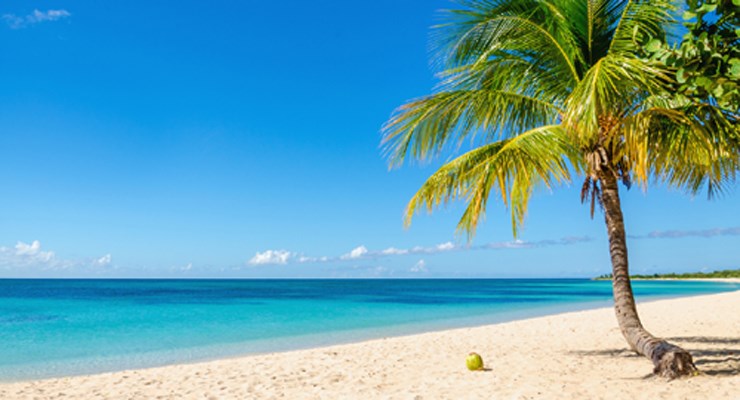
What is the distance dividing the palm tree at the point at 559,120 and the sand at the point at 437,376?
66 cm

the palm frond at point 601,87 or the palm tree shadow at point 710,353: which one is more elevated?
the palm frond at point 601,87

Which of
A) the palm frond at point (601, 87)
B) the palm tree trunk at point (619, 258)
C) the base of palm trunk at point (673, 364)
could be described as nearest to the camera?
the palm frond at point (601, 87)

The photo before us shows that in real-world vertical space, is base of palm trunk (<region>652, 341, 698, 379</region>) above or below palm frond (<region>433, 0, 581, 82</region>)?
below

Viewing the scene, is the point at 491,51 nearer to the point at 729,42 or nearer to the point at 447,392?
the point at 729,42

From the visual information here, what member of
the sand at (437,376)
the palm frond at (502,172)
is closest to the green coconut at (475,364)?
the sand at (437,376)

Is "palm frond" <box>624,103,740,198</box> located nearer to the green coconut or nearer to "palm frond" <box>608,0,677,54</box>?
"palm frond" <box>608,0,677,54</box>

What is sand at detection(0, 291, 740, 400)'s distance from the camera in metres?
5.62

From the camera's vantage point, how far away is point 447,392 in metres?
5.84

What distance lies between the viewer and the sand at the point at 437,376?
5617 millimetres

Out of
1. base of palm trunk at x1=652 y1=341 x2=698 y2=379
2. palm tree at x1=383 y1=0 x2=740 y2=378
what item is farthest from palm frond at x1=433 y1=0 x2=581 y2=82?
base of palm trunk at x1=652 y1=341 x2=698 y2=379

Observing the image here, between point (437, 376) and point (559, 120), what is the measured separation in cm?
397

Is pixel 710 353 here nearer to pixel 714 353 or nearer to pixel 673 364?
pixel 714 353

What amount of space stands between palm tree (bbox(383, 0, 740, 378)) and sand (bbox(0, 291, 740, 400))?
0.66 m

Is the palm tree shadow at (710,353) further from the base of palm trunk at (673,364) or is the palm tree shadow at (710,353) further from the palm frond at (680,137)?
the palm frond at (680,137)
